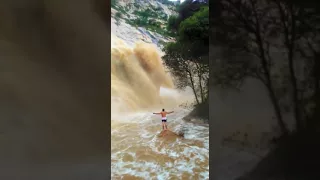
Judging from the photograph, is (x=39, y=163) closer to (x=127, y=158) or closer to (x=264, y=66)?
(x=127, y=158)

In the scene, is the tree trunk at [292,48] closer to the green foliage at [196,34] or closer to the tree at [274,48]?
the tree at [274,48]

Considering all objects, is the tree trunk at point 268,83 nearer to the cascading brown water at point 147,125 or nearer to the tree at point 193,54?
the tree at point 193,54

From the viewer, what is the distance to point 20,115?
1800 millimetres

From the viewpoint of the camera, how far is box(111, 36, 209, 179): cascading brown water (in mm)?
1974

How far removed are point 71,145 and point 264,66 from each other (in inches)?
57.4

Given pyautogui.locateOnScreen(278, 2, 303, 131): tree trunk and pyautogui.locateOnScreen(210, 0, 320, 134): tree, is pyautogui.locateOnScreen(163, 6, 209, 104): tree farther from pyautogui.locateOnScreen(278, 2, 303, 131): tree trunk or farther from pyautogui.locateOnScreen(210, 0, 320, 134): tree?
pyautogui.locateOnScreen(278, 2, 303, 131): tree trunk

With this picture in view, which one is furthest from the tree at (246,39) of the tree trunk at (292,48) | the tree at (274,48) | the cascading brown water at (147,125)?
the cascading brown water at (147,125)

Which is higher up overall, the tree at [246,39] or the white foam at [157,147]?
the tree at [246,39]

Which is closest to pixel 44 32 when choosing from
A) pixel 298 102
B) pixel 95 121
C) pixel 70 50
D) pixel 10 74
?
pixel 70 50

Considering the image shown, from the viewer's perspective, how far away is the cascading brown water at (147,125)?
6.48 feet

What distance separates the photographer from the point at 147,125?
2.03m

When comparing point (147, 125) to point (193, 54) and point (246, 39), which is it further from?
point (246, 39)

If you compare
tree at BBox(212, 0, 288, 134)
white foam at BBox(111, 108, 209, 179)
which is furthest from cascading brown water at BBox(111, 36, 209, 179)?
tree at BBox(212, 0, 288, 134)

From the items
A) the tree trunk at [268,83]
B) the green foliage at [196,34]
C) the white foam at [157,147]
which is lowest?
the white foam at [157,147]
